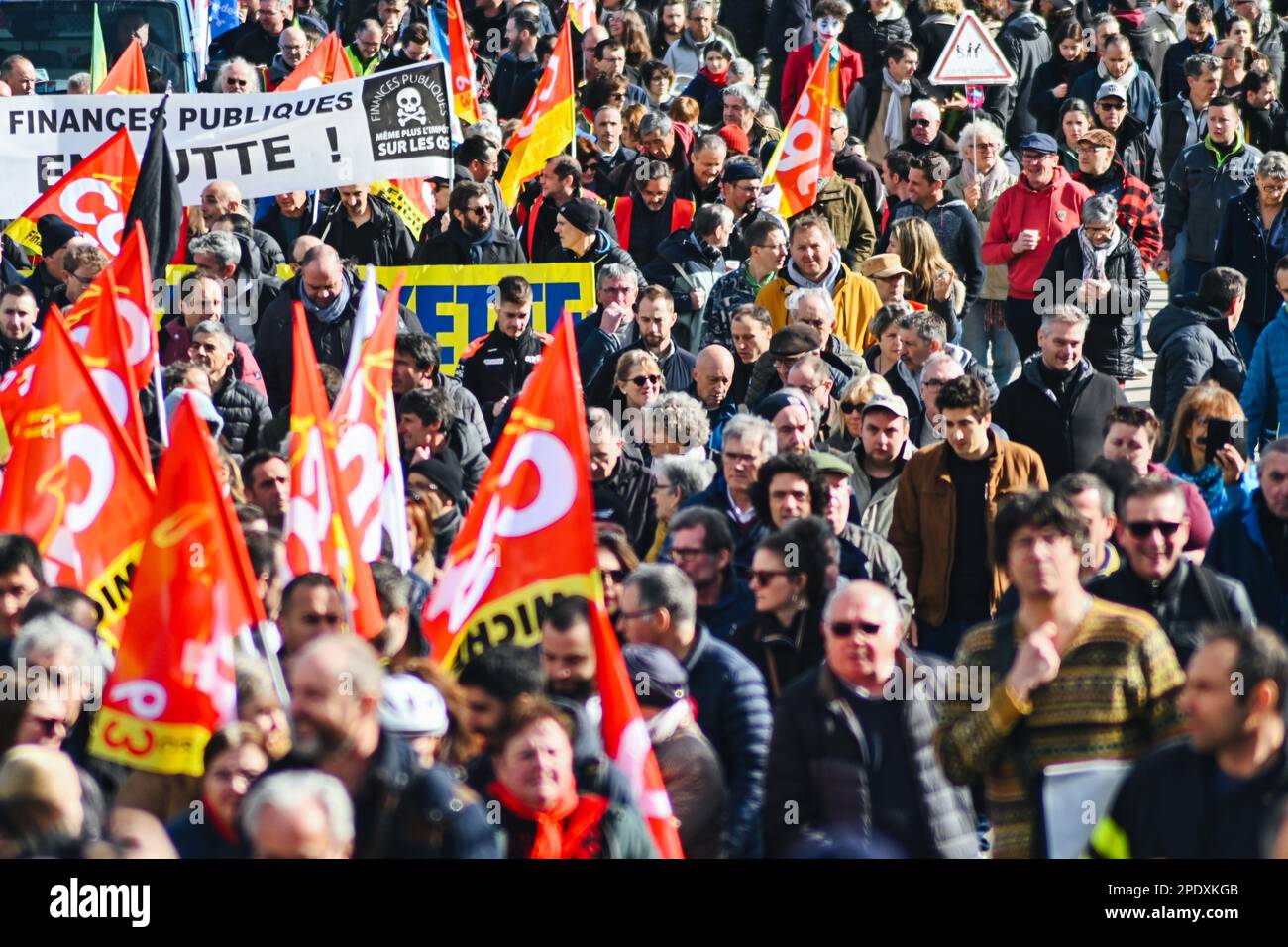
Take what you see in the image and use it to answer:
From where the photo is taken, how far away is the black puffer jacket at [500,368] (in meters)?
11.3

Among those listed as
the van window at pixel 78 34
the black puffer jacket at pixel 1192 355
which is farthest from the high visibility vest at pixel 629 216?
the van window at pixel 78 34

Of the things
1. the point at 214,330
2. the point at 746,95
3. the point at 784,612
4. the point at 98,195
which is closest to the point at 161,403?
the point at 214,330

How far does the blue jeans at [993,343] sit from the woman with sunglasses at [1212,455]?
4085mm

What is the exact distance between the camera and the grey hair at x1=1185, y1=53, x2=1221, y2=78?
15.2 m

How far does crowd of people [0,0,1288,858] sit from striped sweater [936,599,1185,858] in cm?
1

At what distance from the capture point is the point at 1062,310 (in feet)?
32.9

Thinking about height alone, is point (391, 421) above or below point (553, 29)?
below

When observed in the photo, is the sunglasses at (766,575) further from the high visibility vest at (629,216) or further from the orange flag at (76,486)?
the high visibility vest at (629,216)

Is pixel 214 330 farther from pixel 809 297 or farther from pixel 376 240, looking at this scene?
pixel 376 240

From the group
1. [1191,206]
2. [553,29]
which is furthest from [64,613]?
[553,29]

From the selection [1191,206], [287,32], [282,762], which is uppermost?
[287,32]
